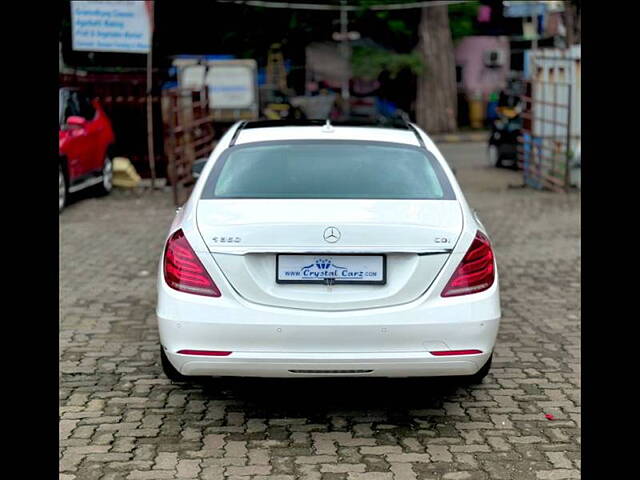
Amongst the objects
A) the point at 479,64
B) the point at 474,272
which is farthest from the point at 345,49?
the point at 474,272

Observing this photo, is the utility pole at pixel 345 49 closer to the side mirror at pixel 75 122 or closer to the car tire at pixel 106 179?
the car tire at pixel 106 179

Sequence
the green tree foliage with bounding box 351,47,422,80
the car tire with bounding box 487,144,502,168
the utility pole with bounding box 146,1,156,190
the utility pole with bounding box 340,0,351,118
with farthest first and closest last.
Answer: the utility pole with bounding box 340,0,351,118, the green tree foliage with bounding box 351,47,422,80, the car tire with bounding box 487,144,502,168, the utility pole with bounding box 146,1,156,190

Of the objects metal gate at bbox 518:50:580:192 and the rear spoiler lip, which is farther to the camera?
metal gate at bbox 518:50:580:192

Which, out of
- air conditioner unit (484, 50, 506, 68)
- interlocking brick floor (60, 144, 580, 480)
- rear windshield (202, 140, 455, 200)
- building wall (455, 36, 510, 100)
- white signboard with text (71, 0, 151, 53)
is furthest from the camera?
building wall (455, 36, 510, 100)

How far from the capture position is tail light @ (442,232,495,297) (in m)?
4.80

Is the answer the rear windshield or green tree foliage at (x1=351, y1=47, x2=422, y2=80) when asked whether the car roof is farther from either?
green tree foliage at (x1=351, y1=47, x2=422, y2=80)

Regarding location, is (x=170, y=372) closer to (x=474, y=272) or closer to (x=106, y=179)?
(x=474, y=272)

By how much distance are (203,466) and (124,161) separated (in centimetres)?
1308

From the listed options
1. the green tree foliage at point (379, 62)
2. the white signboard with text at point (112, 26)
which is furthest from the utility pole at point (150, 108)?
the green tree foliage at point (379, 62)

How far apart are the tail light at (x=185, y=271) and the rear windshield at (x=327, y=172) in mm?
501

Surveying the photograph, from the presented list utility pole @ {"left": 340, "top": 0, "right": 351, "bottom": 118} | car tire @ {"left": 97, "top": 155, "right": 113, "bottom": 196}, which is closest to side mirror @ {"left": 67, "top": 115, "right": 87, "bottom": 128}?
car tire @ {"left": 97, "top": 155, "right": 113, "bottom": 196}

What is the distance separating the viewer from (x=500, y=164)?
2233 cm

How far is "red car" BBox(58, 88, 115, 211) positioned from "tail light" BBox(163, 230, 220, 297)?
8.83 m
